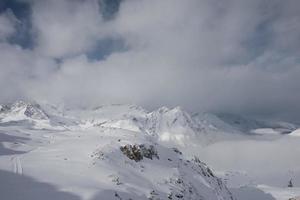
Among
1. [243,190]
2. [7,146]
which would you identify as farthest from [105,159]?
[243,190]

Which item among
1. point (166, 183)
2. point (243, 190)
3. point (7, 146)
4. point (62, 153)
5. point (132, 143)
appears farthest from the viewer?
point (243, 190)

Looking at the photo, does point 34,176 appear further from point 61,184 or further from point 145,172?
point 145,172

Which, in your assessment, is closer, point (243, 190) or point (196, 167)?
point (196, 167)

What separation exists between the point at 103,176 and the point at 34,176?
5981mm

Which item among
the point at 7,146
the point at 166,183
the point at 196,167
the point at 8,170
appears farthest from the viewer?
the point at 7,146

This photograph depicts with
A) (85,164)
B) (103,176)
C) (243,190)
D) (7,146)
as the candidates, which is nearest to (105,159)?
(85,164)

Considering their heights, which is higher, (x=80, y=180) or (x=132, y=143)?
(x=132, y=143)

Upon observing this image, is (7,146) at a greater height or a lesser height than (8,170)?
greater

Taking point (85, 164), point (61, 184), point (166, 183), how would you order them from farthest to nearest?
point (166, 183)
point (85, 164)
point (61, 184)

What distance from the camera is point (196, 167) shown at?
49.0 m

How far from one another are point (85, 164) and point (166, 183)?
9011mm

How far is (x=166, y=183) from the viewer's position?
117 feet

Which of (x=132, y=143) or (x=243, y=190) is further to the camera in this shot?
(x=243, y=190)

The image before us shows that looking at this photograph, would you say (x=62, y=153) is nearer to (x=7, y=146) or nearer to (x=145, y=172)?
(x=145, y=172)
